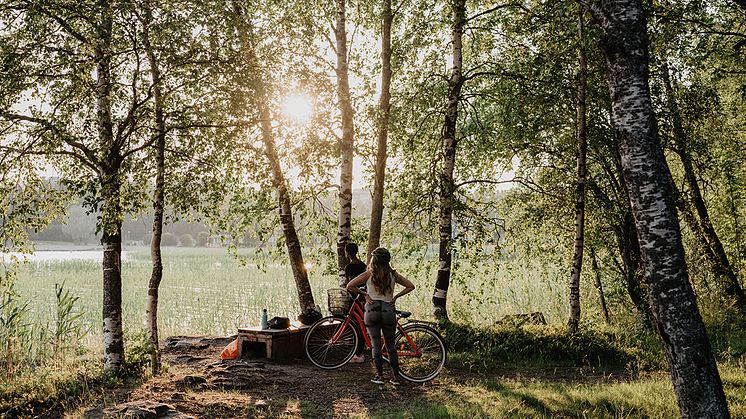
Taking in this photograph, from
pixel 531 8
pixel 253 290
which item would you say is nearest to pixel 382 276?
pixel 531 8

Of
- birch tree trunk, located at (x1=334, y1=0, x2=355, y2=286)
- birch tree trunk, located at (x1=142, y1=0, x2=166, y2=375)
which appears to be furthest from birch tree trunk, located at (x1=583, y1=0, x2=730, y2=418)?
birch tree trunk, located at (x1=334, y1=0, x2=355, y2=286)

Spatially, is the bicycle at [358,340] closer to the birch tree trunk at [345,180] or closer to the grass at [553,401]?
the grass at [553,401]

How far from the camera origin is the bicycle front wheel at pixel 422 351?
28.8 ft

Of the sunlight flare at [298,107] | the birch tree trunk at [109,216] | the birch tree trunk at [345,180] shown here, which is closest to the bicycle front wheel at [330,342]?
the birch tree trunk at [345,180]

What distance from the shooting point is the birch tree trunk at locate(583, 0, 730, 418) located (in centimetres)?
500

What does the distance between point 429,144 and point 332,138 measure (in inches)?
143

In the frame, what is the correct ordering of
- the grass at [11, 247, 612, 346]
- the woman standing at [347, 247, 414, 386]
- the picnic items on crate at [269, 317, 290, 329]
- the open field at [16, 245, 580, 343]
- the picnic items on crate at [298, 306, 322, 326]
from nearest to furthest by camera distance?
the woman standing at [347, 247, 414, 386], the picnic items on crate at [269, 317, 290, 329], the picnic items on crate at [298, 306, 322, 326], the grass at [11, 247, 612, 346], the open field at [16, 245, 580, 343]

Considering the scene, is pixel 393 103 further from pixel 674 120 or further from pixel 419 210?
pixel 674 120

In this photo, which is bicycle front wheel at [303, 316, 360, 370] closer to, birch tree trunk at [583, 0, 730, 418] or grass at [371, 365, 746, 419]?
grass at [371, 365, 746, 419]

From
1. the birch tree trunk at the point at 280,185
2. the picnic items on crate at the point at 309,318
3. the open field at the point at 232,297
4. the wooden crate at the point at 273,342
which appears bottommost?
the open field at the point at 232,297

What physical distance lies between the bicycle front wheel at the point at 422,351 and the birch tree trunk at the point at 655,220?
162 inches

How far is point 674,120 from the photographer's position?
1245 centimetres

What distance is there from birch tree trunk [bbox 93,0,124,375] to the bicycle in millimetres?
3083

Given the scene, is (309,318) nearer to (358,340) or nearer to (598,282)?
(358,340)
